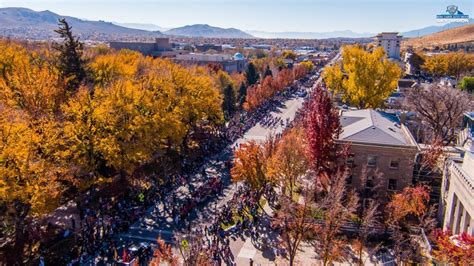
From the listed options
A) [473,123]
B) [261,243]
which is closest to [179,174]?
[261,243]

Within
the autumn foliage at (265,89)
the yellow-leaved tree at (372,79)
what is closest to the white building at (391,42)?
the autumn foliage at (265,89)

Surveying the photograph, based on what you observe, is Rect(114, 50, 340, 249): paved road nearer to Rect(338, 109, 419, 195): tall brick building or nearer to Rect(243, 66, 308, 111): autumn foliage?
Answer: Rect(338, 109, 419, 195): tall brick building

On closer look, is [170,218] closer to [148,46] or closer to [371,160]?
[371,160]

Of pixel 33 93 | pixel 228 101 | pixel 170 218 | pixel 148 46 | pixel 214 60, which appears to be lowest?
pixel 170 218

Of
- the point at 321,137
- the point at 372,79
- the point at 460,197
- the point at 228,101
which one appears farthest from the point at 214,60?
the point at 460,197

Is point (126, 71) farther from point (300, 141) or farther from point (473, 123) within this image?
point (473, 123)

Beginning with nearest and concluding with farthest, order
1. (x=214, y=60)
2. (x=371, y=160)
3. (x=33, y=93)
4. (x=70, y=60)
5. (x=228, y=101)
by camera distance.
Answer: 1. (x=371, y=160)
2. (x=33, y=93)
3. (x=70, y=60)
4. (x=228, y=101)
5. (x=214, y=60)
